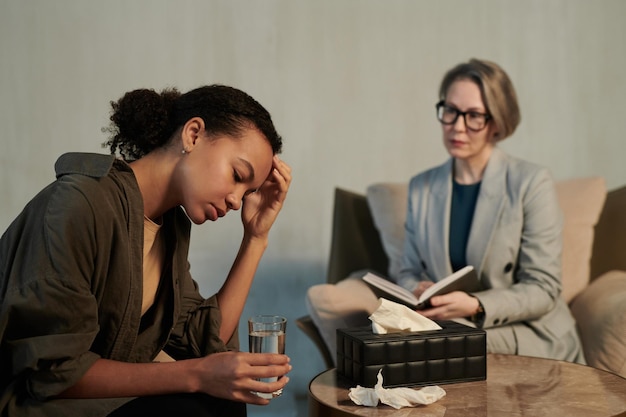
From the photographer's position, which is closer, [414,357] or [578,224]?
[414,357]

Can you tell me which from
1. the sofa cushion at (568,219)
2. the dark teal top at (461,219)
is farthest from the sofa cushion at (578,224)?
the dark teal top at (461,219)

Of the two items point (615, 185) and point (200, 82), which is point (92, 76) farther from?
point (615, 185)

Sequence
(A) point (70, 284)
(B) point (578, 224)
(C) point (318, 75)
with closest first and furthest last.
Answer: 1. (A) point (70, 284)
2. (B) point (578, 224)
3. (C) point (318, 75)

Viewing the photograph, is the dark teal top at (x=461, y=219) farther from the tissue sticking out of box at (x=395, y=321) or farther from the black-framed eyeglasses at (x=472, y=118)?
the tissue sticking out of box at (x=395, y=321)

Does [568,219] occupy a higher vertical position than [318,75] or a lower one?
lower

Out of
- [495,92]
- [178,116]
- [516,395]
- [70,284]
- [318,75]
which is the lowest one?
[516,395]

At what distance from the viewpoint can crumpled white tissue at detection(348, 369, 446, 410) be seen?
158 cm

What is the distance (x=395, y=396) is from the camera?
5.22 feet

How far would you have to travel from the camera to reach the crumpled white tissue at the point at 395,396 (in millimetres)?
1585

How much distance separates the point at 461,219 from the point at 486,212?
12cm

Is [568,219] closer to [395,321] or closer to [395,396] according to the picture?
[395,321]

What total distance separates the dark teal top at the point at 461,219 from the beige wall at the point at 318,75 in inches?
28.7

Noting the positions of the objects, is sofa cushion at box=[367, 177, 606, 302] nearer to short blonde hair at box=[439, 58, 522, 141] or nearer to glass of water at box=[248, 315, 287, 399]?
short blonde hair at box=[439, 58, 522, 141]

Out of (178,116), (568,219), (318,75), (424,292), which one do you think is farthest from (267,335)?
(318,75)
